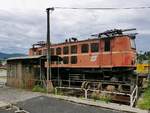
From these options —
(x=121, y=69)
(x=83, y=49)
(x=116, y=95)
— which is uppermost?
(x=83, y=49)

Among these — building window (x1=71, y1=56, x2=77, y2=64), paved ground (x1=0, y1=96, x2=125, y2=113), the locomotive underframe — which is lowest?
paved ground (x1=0, y1=96, x2=125, y2=113)

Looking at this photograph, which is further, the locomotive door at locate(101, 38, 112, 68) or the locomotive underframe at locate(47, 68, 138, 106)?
the locomotive door at locate(101, 38, 112, 68)

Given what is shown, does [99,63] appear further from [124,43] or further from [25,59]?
[25,59]

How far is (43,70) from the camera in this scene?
26859mm

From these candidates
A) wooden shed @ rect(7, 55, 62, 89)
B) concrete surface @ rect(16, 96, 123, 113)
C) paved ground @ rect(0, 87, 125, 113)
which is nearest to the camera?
concrete surface @ rect(16, 96, 123, 113)

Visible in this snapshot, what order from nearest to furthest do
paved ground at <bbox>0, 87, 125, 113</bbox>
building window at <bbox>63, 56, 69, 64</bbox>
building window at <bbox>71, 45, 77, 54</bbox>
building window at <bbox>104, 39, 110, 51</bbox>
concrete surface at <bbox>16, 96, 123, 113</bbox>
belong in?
concrete surface at <bbox>16, 96, 123, 113</bbox> < paved ground at <bbox>0, 87, 125, 113</bbox> < building window at <bbox>104, 39, 110, 51</bbox> < building window at <bbox>71, 45, 77, 54</bbox> < building window at <bbox>63, 56, 69, 64</bbox>

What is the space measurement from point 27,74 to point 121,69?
7714mm

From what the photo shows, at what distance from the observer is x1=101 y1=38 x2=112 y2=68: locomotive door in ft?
82.6

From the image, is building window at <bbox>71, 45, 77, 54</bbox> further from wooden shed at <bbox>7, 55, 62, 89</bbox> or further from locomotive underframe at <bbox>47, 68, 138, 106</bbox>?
wooden shed at <bbox>7, 55, 62, 89</bbox>

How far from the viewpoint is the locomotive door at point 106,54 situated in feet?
82.6

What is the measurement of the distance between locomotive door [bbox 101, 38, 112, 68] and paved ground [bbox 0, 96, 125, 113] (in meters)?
5.93

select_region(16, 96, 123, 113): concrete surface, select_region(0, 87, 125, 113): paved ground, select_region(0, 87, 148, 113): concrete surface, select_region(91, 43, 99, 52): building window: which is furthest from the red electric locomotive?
select_region(16, 96, 123, 113): concrete surface

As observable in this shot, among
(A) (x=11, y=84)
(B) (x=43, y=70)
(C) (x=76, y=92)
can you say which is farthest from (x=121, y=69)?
(A) (x=11, y=84)

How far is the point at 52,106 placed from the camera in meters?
18.5
